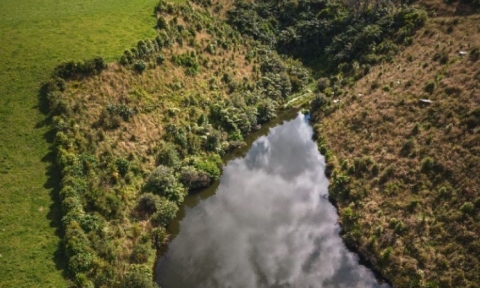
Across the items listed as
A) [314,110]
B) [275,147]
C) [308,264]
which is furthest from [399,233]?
[314,110]

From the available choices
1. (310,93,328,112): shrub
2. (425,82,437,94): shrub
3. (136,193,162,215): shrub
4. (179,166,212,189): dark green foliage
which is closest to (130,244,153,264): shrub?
(136,193,162,215): shrub

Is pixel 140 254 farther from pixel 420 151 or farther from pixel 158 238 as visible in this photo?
pixel 420 151

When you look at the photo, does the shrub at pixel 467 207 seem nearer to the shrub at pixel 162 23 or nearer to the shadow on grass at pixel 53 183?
the shadow on grass at pixel 53 183

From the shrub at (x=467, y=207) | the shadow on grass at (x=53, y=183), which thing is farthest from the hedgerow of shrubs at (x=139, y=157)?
the shrub at (x=467, y=207)

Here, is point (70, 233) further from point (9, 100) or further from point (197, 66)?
point (197, 66)

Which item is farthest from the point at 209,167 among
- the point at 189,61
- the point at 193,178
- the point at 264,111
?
the point at 189,61

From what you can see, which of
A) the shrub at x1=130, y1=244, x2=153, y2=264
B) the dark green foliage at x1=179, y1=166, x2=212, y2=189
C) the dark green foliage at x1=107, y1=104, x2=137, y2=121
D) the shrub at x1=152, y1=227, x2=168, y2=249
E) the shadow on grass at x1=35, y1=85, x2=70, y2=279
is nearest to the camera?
the shadow on grass at x1=35, y1=85, x2=70, y2=279

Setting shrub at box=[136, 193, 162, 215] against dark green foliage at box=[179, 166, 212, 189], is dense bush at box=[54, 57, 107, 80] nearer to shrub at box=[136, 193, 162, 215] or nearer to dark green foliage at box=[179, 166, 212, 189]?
dark green foliage at box=[179, 166, 212, 189]
